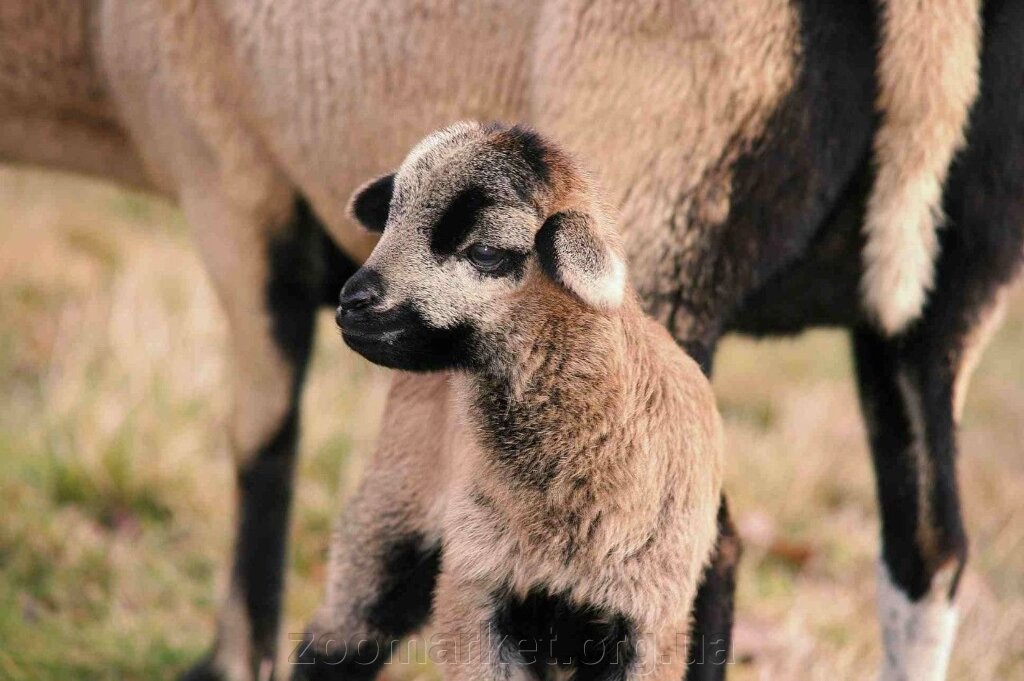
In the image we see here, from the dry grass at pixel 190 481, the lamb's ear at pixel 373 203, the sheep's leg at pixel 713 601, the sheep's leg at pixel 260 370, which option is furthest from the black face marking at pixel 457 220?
the dry grass at pixel 190 481

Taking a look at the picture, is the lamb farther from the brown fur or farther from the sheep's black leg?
the sheep's black leg

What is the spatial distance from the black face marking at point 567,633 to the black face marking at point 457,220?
0.70 m

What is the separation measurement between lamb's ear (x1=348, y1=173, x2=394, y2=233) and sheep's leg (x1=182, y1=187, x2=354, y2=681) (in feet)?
4.02

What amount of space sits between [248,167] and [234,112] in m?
0.16

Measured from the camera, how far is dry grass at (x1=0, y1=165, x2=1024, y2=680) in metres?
4.64

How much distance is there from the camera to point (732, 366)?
7.91 m

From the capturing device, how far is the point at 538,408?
2861mm

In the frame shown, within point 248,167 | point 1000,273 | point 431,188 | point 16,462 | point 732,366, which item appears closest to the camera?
point 431,188

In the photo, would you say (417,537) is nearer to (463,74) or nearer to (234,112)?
(463,74)

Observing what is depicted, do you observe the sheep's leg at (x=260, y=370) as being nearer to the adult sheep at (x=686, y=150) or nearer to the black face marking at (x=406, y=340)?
the adult sheep at (x=686, y=150)

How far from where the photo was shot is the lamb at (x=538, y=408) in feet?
8.96

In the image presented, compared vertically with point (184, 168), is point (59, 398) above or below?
below

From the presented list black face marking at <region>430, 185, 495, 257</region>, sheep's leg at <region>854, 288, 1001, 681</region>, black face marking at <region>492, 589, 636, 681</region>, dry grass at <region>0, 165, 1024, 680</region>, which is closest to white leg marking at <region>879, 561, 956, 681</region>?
sheep's leg at <region>854, 288, 1001, 681</region>

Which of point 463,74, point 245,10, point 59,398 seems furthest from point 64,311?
point 463,74
